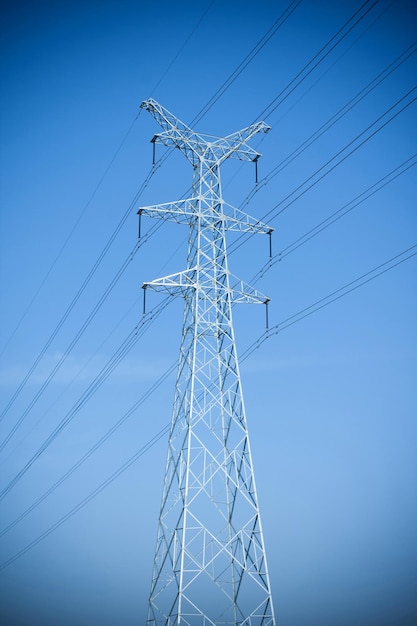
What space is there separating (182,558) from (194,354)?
6160mm

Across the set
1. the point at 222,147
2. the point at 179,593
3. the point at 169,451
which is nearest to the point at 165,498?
the point at 169,451

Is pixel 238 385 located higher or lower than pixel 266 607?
higher

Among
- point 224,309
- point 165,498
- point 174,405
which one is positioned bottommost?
point 165,498

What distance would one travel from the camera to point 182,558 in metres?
21.2

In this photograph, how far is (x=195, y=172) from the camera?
28.0 m

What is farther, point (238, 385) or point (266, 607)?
point (238, 385)

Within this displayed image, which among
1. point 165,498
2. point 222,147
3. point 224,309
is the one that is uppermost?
point 222,147

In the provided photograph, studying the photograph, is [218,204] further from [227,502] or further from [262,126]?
[227,502]

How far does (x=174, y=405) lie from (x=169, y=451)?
4.75 ft

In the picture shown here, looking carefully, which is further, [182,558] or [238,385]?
[238,385]

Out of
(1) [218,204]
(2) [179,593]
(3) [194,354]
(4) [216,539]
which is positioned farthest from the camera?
(1) [218,204]

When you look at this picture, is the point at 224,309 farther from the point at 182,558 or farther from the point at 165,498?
the point at 182,558

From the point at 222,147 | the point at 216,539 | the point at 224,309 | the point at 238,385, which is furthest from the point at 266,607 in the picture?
the point at 222,147

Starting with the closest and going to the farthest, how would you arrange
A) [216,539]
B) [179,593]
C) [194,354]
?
[179,593] < [216,539] < [194,354]
